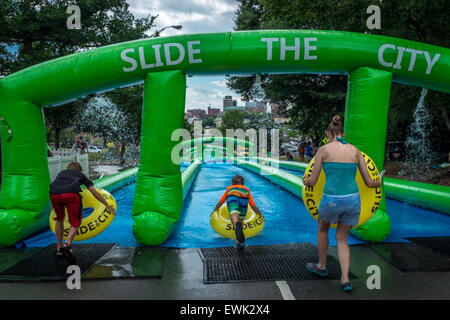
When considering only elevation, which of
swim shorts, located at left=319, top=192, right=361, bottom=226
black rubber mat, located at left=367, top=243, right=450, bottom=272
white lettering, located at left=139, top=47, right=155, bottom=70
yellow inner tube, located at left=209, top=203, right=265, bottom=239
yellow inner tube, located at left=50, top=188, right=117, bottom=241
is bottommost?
black rubber mat, located at left=367, top=243, right=450, bottom=272

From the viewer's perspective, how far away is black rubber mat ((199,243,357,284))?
3.55m

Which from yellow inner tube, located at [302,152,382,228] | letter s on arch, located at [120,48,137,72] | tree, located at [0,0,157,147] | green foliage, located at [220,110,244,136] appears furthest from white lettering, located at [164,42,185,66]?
green foliage, located at [220,110,244,136]

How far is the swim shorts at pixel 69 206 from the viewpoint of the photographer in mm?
3926

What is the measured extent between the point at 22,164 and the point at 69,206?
147cm

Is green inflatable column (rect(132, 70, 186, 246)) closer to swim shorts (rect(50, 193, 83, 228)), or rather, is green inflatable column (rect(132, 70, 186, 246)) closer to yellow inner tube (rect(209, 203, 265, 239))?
yellow inner tube (rect(209, 203, 265, 239))

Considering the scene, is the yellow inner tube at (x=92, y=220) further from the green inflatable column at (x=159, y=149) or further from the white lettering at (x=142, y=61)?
the white lettering at (x=142, y=61)

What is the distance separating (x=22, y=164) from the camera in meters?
4.82

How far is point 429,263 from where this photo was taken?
380cm

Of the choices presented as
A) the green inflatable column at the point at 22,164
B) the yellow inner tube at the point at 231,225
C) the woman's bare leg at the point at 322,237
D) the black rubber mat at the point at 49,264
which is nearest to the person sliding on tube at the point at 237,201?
the yellow inner tube at the point at 231,225

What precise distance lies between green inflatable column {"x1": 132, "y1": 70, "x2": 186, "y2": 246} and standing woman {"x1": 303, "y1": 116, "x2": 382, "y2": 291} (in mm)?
2206

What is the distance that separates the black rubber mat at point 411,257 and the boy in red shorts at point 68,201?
3.70m

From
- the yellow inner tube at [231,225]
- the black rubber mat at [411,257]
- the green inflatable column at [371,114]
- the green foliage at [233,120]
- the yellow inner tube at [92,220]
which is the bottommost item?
the black rubber mat at [411,257]

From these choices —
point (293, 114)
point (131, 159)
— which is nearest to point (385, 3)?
point (293, 114)

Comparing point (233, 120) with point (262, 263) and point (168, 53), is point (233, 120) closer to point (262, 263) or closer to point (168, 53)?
point (168, 53)
